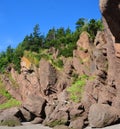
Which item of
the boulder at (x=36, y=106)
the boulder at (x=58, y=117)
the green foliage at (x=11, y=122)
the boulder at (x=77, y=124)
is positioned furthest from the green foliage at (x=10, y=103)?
the boulder at (x=77, y=124)

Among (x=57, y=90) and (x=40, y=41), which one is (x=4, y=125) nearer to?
(x=57, y=90)

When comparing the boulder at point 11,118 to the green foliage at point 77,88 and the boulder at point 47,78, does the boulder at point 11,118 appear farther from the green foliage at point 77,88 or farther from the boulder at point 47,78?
the boulder at point 47,78

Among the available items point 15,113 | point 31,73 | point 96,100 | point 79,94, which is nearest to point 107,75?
point 96,100

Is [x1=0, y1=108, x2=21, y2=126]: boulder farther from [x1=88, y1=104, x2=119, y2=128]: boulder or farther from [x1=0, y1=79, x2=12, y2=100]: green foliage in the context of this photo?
[x1=0, y1=79, x2=12, y2=100]: green foliage

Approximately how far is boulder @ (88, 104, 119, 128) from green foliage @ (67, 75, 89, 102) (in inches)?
663

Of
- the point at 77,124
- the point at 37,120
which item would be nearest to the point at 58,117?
the point at 77,124

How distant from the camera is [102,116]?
158 ft

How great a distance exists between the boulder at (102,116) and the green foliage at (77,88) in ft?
55.2

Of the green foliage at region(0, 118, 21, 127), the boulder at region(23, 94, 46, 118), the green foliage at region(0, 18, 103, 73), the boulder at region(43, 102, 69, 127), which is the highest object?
the green foliage at region(0, 18, 103, 73)

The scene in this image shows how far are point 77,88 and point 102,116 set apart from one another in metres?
26.0

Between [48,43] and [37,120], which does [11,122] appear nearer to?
[37,120]

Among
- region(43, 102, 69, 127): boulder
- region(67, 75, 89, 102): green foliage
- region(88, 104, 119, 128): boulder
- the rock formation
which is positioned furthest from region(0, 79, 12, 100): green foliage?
region(88, 104, 119, 128): boulder

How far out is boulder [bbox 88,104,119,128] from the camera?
4788 cm

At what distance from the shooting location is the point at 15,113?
6806cm
